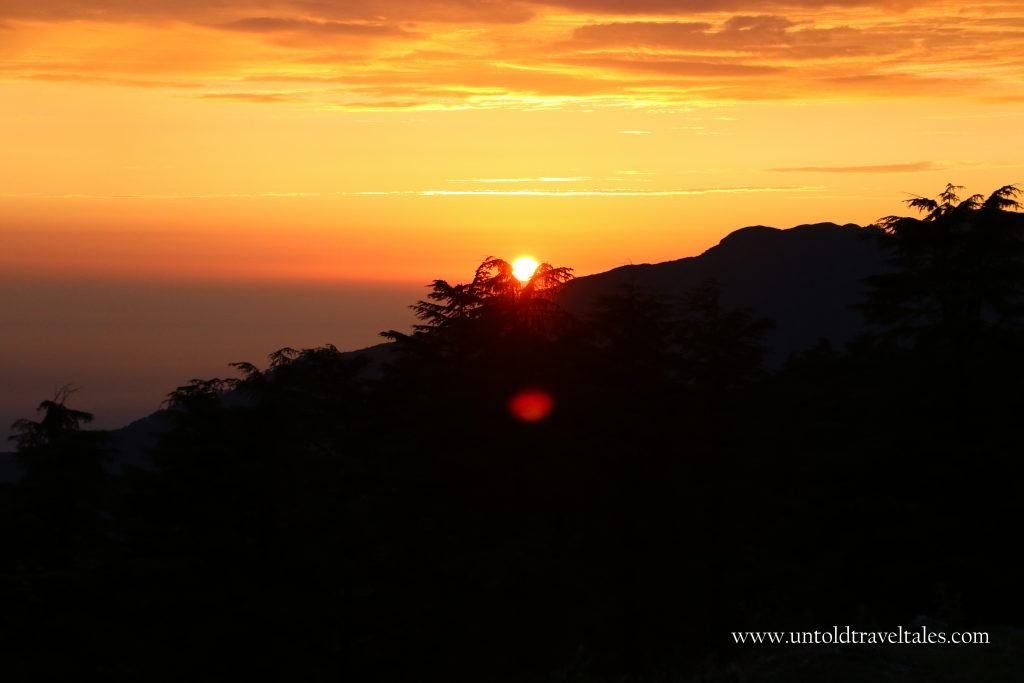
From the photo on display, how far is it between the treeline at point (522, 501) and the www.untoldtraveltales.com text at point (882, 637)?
13.7ft

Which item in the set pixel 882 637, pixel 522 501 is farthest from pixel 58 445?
pixel 882 637

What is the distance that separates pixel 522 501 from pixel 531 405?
2.79m

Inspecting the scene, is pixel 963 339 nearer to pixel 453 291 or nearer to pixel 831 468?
pixel 831 468

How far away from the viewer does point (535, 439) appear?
28312 mm

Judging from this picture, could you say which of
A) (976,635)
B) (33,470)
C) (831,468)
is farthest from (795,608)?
(33,470)

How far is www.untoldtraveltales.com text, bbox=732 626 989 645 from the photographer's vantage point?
45.3 feet

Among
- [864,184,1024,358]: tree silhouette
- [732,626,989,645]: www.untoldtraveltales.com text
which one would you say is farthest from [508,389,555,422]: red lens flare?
[732,626,989,645]: www.untoldtraveltales.com text

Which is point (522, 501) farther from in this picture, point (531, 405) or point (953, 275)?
point (953, 275)

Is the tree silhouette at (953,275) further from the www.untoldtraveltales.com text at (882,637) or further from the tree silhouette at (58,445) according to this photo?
the tree silhouette at (58,445)

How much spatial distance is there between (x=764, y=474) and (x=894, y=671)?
24040 mm

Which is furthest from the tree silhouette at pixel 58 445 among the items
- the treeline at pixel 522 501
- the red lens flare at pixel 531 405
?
the red lens flare at pixel 531 405

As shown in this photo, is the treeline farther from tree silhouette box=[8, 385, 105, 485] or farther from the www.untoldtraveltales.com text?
the www.untoldtraveltales.com text

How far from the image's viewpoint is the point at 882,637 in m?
14.2

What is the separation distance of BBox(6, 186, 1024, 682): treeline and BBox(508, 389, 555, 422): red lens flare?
0.48 ft
